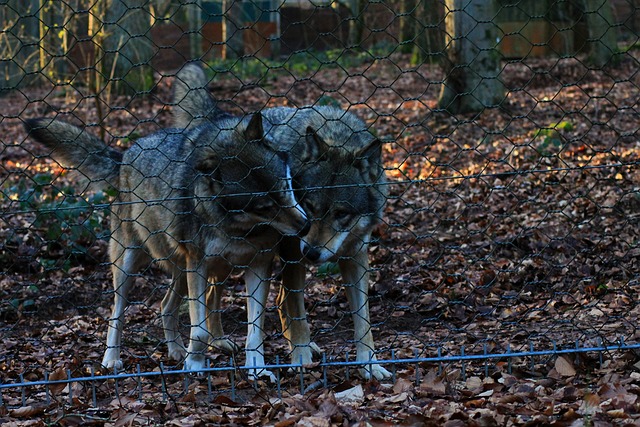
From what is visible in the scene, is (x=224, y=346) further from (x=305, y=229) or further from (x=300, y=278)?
(x=305, y=229)

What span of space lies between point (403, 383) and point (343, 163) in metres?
1.48

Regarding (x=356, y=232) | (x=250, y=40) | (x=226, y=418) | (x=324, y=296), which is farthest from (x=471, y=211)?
(x=250, y=40)

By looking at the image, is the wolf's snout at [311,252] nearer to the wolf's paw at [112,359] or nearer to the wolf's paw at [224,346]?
the wolf's paw at [224,346]

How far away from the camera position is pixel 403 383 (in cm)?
421

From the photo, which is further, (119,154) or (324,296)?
(324,296)

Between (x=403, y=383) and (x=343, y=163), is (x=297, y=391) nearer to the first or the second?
(x=403, y=383)

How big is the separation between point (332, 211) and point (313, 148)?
16.4 inches

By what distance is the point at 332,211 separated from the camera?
16.1 feet

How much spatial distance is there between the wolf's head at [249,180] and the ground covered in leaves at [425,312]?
0.43 m

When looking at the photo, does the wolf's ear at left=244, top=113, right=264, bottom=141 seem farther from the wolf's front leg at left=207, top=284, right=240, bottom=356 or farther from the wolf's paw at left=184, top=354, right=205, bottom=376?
the wolf's paw at left=184, top=354, right=205, bottom=376

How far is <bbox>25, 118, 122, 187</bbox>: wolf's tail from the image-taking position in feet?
17.4

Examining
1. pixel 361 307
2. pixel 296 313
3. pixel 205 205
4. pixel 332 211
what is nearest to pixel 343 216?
pixel 332 211

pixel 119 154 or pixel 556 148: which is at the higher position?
pixel 556 148

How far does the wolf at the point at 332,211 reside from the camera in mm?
4867
